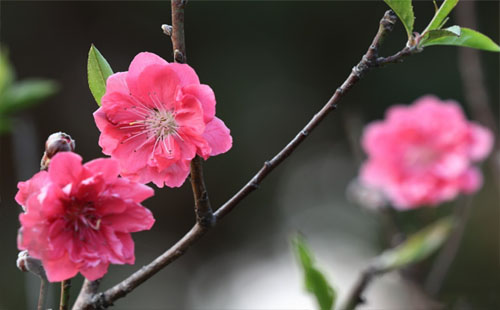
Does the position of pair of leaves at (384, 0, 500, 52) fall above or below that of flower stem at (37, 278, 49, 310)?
above

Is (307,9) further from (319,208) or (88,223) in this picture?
(88,223)

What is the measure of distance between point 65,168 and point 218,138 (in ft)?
0.71

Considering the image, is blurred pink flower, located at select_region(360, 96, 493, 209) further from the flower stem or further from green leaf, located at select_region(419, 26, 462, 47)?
the flower stem

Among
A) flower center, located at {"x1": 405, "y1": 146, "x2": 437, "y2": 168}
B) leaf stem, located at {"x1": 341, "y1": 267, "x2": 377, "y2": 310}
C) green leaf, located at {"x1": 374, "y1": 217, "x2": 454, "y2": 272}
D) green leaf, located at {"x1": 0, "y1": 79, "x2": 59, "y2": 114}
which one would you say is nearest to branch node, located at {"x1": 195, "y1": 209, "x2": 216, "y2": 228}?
leaf stem, located at {"x1": 341, "y1": 267, "x2": 377, "y2": 310}

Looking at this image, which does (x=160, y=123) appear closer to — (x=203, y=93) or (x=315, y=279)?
(x=203, y=93)

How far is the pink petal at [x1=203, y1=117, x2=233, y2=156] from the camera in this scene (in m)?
0.90

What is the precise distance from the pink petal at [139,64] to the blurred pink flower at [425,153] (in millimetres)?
1447

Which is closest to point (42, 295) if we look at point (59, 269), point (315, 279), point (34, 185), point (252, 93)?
point (59, 269)

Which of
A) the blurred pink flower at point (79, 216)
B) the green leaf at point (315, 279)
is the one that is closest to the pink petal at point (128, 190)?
the blurred pink flower at point (79, 216)

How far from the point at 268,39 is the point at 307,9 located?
435 millimetres

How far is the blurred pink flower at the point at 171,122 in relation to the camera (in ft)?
2.89

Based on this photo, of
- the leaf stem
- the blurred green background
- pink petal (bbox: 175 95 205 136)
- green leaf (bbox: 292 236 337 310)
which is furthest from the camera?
the blurred green background

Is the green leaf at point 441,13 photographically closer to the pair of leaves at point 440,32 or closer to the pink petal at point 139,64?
the pair of leaves at point 440,32

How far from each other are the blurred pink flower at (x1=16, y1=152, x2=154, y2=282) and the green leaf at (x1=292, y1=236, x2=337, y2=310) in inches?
14.1
